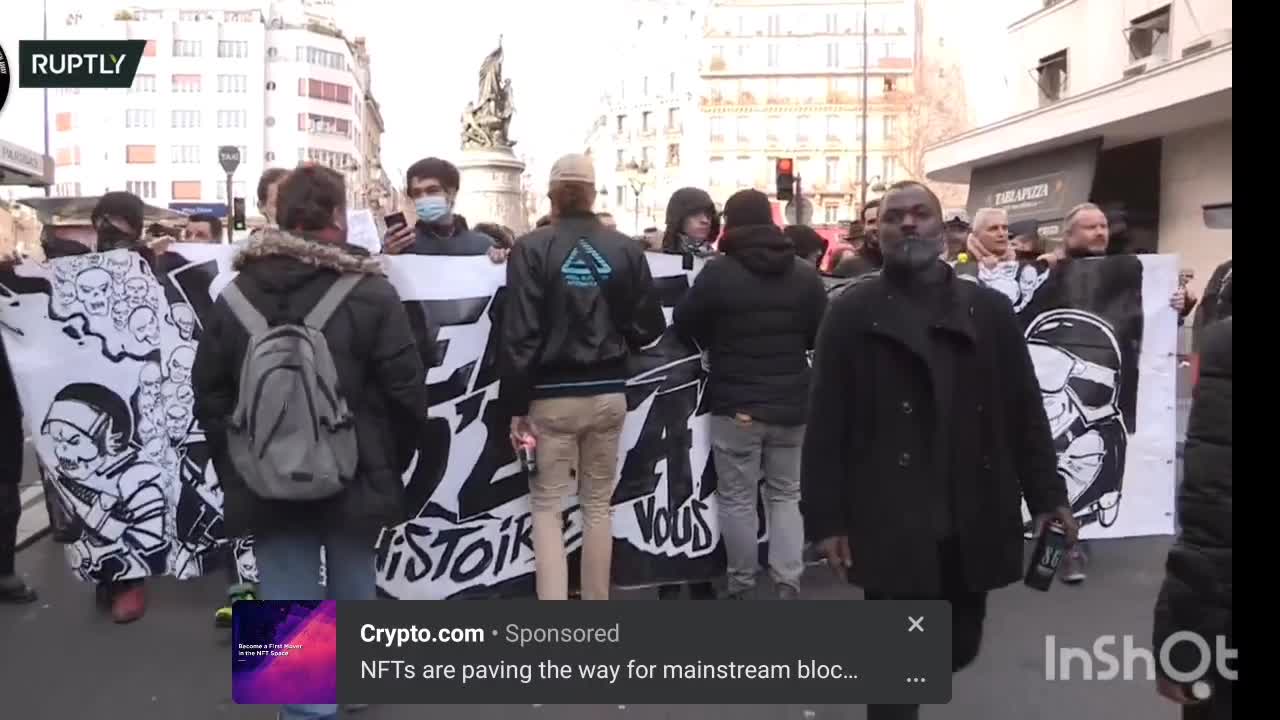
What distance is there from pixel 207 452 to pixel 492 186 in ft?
45.5

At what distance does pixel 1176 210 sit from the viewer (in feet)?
28.4

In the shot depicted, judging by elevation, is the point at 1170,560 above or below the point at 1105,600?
above

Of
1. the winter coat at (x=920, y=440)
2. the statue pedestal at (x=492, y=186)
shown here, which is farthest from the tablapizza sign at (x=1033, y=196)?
the winter coat at (x=920, y=440)

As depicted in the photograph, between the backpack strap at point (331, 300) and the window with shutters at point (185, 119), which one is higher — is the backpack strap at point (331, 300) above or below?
below

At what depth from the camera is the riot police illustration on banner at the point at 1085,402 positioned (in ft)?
18.1

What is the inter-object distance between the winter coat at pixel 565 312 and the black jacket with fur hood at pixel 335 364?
83 centimetres

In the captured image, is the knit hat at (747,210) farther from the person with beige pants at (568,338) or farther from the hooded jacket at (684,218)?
the person with beige pants at (568,338)

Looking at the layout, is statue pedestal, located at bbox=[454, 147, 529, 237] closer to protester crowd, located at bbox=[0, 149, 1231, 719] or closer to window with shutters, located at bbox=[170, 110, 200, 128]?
window with shutters, located at bbox=[170, 110, 200, 128]

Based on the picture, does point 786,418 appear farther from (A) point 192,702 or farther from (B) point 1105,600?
(A) point 192,702

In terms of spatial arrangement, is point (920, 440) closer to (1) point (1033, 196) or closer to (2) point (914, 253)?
(2) point (914, 253)

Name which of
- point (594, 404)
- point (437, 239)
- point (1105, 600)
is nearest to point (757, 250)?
point (594, 404)

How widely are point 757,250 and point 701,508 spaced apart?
46.1 inches

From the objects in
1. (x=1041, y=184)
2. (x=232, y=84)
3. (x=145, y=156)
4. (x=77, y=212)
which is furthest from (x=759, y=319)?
(x=1041, y=184)

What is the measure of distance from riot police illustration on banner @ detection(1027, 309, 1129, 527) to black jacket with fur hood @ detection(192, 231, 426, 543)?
137 inches
